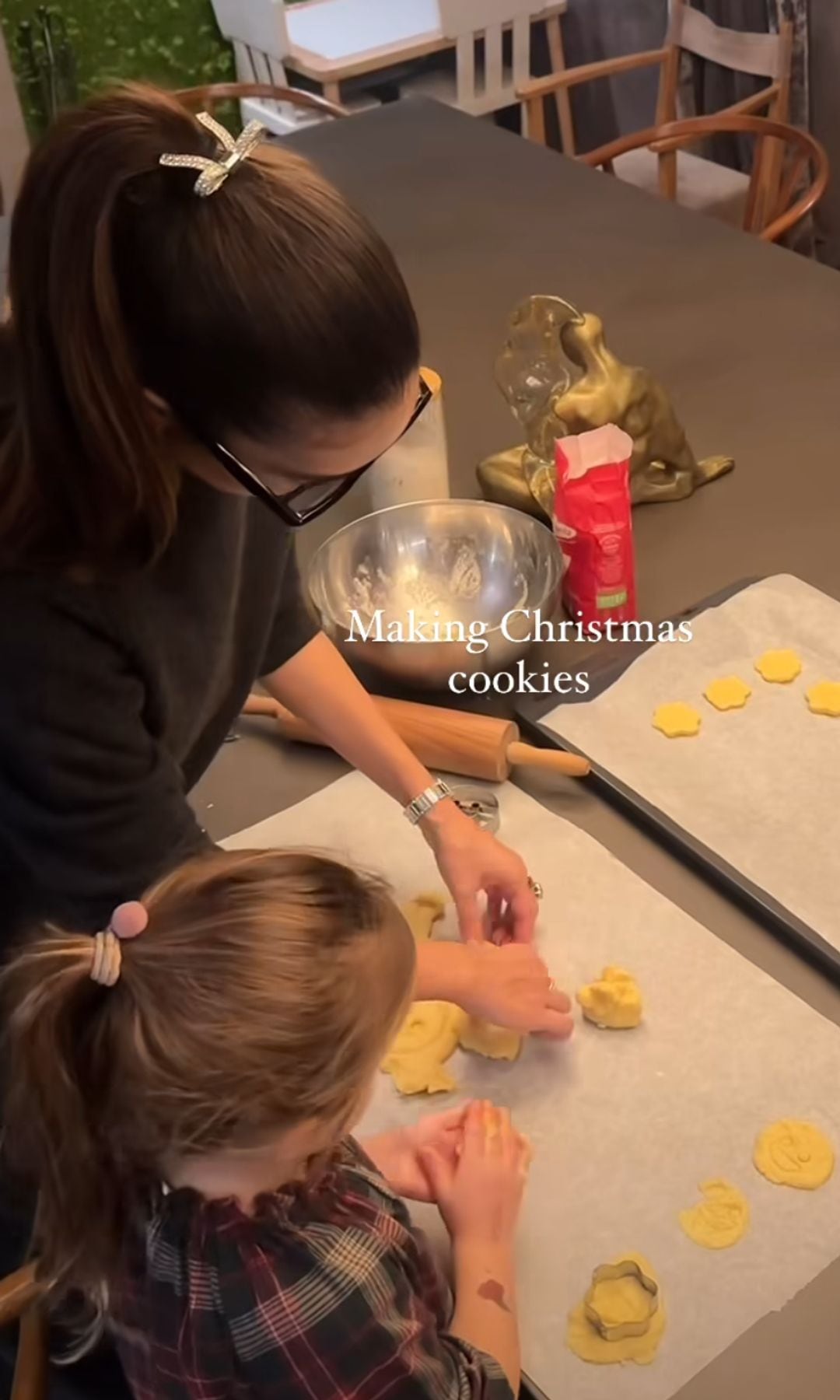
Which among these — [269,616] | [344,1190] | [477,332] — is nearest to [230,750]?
[269,616]

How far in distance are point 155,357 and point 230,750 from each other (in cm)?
58

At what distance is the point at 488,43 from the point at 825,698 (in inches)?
100

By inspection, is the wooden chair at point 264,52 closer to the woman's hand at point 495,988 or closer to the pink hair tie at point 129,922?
the woman's hand at point 495,988

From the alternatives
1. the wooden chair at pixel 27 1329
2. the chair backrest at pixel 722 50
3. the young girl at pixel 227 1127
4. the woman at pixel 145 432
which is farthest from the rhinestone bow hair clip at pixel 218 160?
the chair backrest at pixel 722 50

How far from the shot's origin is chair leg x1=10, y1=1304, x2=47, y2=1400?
74 cm

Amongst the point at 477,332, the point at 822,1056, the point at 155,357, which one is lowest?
the point at 822,1056

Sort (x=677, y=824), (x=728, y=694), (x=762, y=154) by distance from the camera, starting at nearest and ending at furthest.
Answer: (x=677, y=824) < (x=728, y=694) < (x=762, y=154)

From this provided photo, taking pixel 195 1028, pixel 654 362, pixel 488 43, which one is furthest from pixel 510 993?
pixel 488 43

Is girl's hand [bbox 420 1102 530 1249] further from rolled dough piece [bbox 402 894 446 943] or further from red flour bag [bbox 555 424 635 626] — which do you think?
red flour bag [bbox 555 424 635 626]

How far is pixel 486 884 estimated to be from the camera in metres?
0.99

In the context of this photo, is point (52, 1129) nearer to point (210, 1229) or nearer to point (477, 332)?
point (210, 1229)

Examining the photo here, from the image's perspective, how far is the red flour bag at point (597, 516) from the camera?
3.82ft

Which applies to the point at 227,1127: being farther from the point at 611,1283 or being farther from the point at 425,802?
the point at 425,802

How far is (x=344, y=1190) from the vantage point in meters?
0.74
